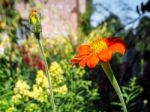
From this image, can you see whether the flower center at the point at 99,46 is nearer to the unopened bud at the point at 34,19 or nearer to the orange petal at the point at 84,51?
the orange petal at the point at 84,51

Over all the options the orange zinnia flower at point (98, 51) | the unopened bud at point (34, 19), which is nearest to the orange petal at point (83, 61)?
the orange zinnia flower at point (98, 51)

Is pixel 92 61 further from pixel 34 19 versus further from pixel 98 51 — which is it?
pixel 34 19

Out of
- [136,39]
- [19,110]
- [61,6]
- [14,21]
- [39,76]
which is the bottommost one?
[19,110]

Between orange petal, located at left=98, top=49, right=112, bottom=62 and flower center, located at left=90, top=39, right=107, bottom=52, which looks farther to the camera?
flower center, located at left=90, top=39, right=107, bottom=52

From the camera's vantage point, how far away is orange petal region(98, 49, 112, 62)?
1.70 meters

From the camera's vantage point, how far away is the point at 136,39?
367 cm

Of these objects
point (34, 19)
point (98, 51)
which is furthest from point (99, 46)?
point (34, 19)

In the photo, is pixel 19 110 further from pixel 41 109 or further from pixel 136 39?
pixel 136 39

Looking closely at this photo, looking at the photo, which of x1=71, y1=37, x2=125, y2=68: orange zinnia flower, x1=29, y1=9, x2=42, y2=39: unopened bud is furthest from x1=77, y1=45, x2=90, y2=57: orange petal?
x1=29, y1=9, x2=42, y2=39: unopened bud

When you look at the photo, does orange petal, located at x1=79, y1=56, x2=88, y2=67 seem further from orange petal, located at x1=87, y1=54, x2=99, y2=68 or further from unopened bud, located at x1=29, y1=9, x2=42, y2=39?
unopened bud, located at x1=29, y1=9, x2=42, y2=39

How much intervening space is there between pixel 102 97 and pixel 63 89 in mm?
878

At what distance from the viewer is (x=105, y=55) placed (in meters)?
1.72

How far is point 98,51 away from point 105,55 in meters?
0.08

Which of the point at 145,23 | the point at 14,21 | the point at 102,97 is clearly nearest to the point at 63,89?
the point at 102,97
